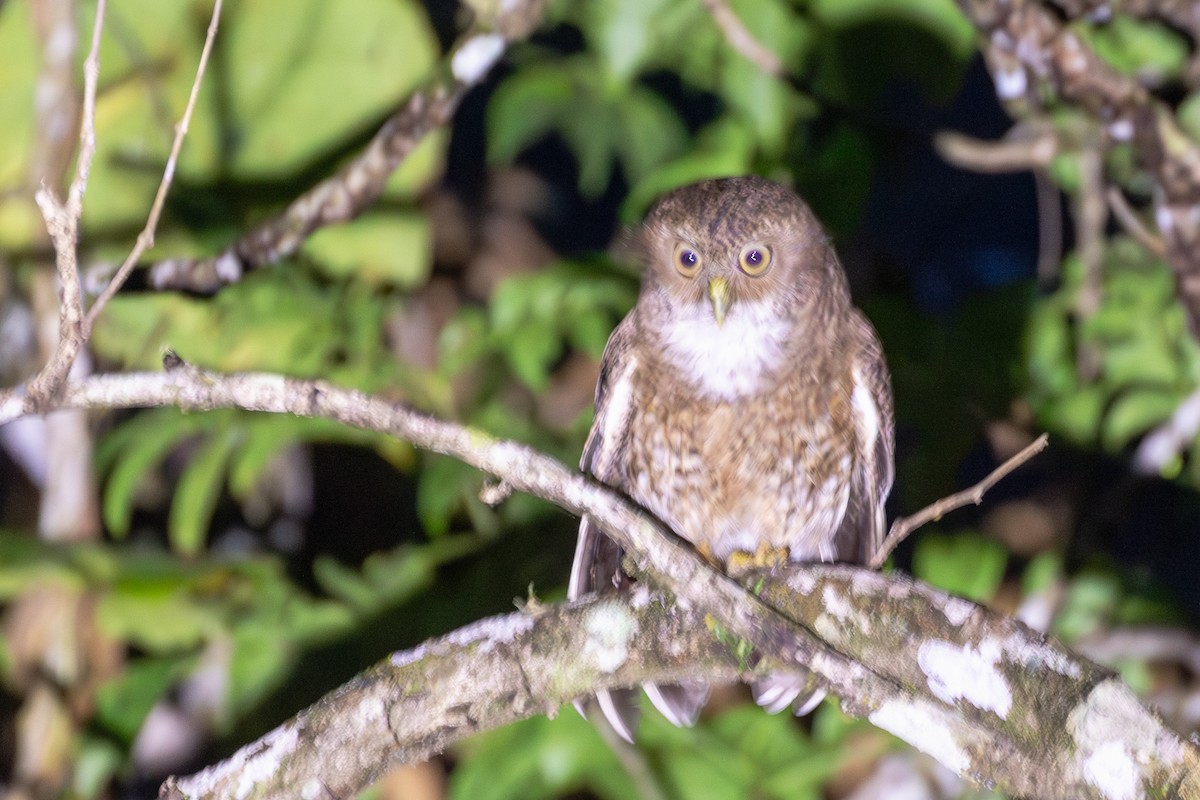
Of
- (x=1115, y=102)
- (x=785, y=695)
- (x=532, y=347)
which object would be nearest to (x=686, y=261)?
(x=532, y=347)

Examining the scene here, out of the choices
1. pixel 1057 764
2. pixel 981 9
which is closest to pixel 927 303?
pixel 981 9

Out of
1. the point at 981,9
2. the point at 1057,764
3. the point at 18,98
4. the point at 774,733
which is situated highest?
the point at 18,98

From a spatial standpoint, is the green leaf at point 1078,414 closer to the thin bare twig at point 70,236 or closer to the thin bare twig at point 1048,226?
the thin bare twig at point 1048,226

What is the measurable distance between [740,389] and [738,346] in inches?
2.6

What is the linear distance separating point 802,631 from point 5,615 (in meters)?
2.24

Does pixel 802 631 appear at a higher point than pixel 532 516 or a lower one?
higher

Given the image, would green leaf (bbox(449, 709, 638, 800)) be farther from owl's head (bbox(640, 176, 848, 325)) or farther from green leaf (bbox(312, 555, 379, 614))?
owl's head (bbox(640, 176, 848, 325))

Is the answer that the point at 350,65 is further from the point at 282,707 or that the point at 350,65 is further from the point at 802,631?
the point at 802,631

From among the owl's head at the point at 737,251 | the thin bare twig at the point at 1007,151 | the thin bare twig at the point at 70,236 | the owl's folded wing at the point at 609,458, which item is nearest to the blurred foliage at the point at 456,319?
the thin bare twig at the point at 1007,151

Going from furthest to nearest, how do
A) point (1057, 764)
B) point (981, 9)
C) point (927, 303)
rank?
1. point (927, 303)
2. point (981, 9)
3. point (1057, 764)

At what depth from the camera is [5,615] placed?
9.11ft

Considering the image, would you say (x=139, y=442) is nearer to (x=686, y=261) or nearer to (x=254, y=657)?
(x=254, y=657)

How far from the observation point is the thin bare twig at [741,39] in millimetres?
2289

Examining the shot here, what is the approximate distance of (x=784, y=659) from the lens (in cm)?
124
